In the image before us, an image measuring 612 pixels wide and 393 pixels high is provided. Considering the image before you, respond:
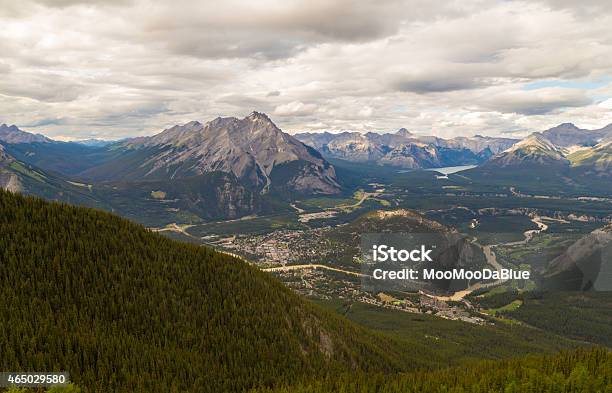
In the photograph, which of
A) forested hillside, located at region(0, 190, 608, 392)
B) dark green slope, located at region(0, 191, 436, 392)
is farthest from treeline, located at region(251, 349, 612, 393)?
dark green slope, located at region(0, 191, 436, 392)

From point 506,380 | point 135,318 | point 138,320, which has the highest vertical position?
point 135,318

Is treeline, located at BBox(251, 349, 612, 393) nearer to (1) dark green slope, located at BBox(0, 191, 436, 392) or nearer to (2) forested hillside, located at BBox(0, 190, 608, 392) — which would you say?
(2) forested hillside, located at BBox(0, 190, 608, 392)

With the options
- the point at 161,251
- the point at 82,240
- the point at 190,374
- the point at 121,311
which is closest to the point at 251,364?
the point at 190,374

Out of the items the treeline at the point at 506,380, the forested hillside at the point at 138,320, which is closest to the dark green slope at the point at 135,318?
the forested hillside at the point at 138,320

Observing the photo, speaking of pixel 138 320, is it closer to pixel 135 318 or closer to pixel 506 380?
pixel 135 318

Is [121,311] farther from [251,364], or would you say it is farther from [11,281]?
[251,364]

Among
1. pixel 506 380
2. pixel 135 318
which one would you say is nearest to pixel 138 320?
pixel 135 318
